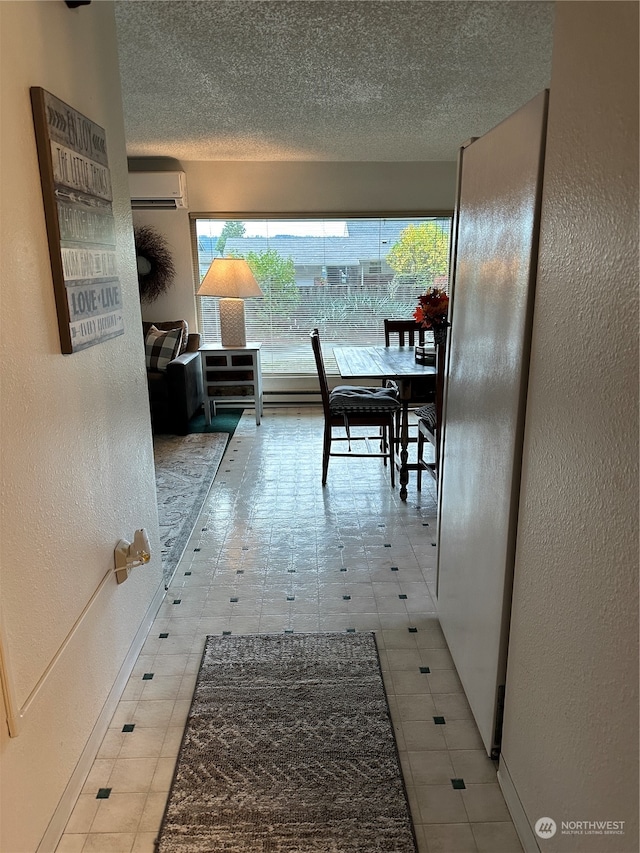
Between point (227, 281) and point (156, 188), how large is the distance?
1.19 meters

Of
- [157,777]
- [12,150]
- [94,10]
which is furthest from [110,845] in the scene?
[94,10]

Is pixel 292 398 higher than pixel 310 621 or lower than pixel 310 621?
higher

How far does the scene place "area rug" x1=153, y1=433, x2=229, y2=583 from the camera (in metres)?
3.09

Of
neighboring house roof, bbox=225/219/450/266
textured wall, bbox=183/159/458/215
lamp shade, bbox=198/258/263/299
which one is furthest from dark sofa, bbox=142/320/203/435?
textured wall, bbox=183/159/458/215

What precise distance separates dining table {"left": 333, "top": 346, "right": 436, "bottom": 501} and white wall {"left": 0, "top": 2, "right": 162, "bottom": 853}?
171cm

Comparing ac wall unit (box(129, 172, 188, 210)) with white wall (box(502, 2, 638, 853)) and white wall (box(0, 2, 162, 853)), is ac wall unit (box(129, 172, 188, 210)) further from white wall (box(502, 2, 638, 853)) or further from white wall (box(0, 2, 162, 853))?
white wall (box(502, 2, 638, 853))

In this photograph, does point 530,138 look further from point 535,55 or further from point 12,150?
point 535,55

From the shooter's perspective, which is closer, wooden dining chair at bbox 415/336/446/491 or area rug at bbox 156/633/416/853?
area rug at bbox 156/633/416/853

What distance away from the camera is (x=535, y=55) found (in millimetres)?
2955

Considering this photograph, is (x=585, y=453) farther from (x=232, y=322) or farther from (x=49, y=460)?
(x=232, y=322)

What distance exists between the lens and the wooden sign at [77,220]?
1469mm

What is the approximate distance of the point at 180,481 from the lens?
395cm

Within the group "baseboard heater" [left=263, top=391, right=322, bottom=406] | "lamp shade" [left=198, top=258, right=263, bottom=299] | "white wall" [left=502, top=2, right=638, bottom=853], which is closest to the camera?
"white wall" [left=502, top=2, right=638, bottom=853]

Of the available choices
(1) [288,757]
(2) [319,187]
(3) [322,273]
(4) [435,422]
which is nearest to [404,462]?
(4) [435,422]
